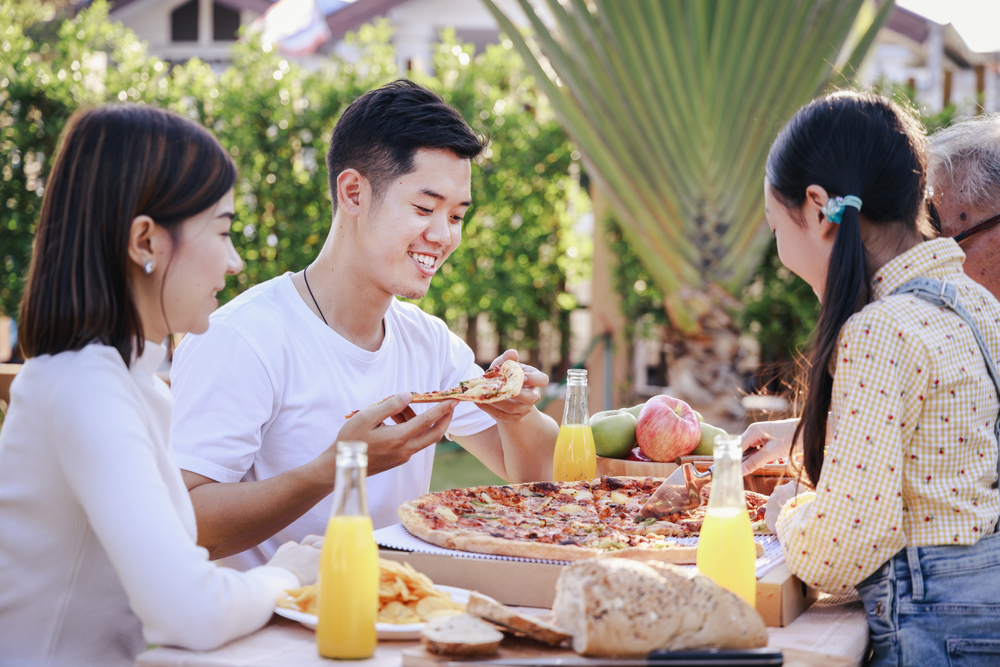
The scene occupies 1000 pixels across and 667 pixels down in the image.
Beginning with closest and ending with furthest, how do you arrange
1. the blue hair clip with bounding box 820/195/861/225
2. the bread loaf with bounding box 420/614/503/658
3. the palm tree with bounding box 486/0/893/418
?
the bread loaf with bounding box 420/614/503/658, the blue hair clip with bounding box 820/195/861/225, the palm tree with bounding box 486/0/893/418

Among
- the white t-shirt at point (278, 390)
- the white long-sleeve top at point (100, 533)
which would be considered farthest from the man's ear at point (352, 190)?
the white long-sleeve top at point (100, 533)

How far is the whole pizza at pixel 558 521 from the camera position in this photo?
1.93m

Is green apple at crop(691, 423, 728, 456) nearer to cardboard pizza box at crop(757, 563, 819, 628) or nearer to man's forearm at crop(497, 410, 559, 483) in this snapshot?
man's forearm at crop(497, 410, 559, 483)

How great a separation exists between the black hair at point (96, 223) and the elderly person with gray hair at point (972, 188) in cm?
225

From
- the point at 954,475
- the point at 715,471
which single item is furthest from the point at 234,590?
the point at 954,475

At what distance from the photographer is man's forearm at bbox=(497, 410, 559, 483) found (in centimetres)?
314

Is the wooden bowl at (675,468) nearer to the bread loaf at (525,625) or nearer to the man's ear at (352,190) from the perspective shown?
the man's ear at (352,190)

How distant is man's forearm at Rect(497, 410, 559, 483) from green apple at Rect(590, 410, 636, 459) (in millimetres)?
194

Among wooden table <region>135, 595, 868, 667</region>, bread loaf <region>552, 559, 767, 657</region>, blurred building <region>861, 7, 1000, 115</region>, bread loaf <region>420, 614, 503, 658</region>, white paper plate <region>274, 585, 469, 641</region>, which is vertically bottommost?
wooden table <region>135, 595, 868, 667</region>

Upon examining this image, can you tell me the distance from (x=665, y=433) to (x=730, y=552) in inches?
45.9

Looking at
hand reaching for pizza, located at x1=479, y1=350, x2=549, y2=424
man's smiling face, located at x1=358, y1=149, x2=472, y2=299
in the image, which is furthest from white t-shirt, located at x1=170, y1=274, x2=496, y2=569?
hand reaching for pizza, located at x1=479, y1=350, x2=549, y2=424

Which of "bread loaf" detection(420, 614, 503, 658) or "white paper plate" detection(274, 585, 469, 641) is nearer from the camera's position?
"bread loaf" detection(420, 614, 503, 658)

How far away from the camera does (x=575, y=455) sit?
110 inches

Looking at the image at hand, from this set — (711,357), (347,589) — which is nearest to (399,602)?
(347,589)
